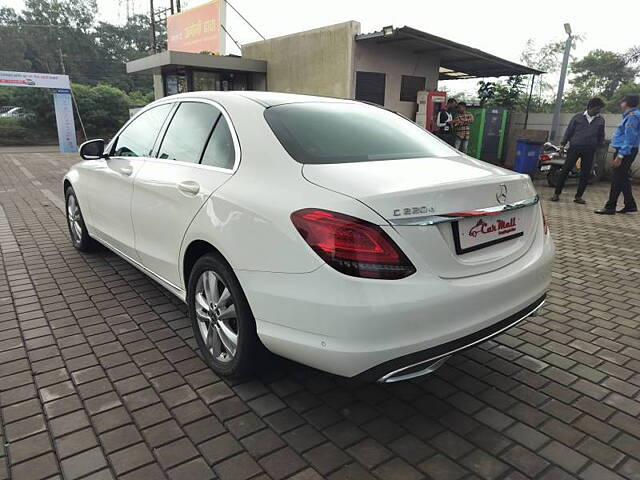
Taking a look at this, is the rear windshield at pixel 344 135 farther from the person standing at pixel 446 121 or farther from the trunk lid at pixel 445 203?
the person standing at pixel 446 121

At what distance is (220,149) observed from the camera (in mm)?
2768

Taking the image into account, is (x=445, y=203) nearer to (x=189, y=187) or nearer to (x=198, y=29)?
(x=189, y=187)

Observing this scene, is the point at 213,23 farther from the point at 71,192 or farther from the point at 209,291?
the point at 209,291

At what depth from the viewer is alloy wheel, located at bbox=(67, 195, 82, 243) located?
16.5ft

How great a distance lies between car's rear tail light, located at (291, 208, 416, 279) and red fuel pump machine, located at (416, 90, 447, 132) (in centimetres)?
1215

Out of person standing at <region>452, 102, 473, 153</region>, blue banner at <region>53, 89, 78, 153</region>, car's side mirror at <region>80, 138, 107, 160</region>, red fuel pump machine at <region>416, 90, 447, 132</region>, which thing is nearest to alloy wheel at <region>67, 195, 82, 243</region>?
car's side mirror at <region>80, 138, 107, 160</region>

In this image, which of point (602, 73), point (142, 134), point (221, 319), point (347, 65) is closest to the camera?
point (221, 319)

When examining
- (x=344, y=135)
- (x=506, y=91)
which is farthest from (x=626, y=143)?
(x=506, y=91)

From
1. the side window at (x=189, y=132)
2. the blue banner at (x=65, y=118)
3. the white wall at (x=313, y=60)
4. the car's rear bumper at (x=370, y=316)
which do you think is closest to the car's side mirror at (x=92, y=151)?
the side window at (x=189, y=132)

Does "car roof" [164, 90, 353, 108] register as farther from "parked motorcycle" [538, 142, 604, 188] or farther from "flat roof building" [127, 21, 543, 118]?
"parked motorcycle" [538, 142, 604, 188]

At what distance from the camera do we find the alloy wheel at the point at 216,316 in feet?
8.45

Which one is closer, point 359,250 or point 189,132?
point 359,250

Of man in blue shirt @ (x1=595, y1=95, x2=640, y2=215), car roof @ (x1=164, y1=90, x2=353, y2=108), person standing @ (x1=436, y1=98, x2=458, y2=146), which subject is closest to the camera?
car roof @ (x1=164, y1=90, x2=353, y2=108)

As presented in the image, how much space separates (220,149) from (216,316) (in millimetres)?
969
